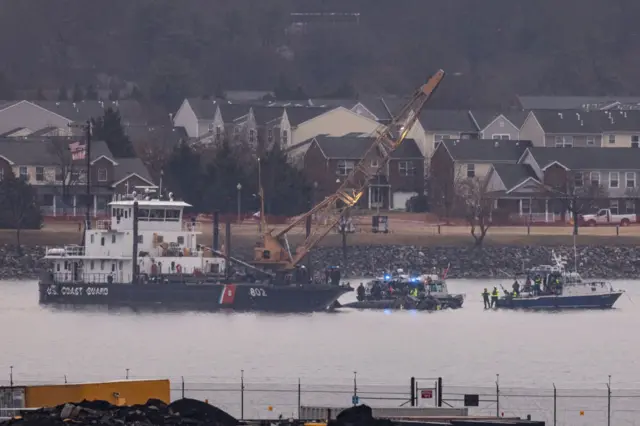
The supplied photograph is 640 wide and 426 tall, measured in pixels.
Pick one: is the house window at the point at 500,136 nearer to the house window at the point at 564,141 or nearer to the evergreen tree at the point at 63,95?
the house window at the point at 564,141

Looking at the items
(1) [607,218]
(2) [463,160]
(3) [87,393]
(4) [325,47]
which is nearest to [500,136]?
(2) [463,160]

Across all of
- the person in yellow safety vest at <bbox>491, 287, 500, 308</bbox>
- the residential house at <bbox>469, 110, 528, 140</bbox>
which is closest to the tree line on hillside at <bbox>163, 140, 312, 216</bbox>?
the person in yellow safety vest at <bbox>491, 287, 500, 308</bbox>

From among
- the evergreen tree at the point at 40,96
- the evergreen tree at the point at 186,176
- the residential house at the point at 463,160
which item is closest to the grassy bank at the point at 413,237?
the evergreen tree at the point at 186,176

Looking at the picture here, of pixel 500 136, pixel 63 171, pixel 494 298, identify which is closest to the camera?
pixel 494 298

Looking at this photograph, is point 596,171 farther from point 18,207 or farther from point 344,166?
point 18,207

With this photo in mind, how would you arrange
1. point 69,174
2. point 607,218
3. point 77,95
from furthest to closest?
point 77,95, point 69,174, point 607,218
